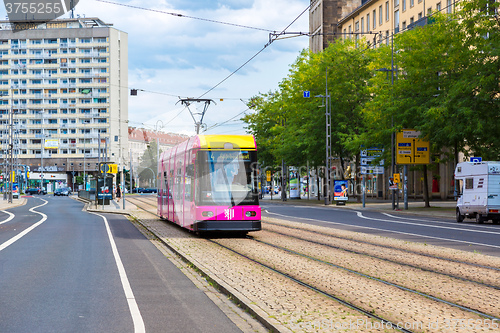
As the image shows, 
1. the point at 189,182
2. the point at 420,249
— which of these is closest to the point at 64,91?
the point at 189,182

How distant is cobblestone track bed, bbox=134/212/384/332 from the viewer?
7.43 meters

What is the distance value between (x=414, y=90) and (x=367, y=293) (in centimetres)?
3295

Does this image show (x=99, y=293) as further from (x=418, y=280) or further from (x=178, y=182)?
(x=178, y=182)

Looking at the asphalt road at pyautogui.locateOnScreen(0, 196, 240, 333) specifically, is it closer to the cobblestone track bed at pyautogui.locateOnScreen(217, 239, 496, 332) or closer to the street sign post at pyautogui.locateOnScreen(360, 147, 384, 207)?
the cobblestone track bed at pyautogui.locateOnScreen(217, 239, 496, 332)

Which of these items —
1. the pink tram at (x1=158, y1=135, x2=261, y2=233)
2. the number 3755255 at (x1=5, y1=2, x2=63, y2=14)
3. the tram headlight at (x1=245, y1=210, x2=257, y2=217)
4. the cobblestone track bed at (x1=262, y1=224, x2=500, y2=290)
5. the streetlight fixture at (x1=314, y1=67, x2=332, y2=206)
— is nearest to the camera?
the cobblestone track bed at (x1=262, y1=224, x2=500, y2=290)

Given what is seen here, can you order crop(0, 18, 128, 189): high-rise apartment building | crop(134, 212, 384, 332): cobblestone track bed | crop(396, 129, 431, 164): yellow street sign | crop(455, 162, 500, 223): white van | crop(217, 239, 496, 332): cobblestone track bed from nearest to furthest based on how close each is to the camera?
crop(134, 212, 384, 332): cobblestone track bed
crop(217, 239, 496, 332): cobblestone track bed
crop(455, 162, 500, 223): white van
crop(396, 129, 431, 164): yellow street sign
crop(0, 18, 128, 189): high-rise apartment building

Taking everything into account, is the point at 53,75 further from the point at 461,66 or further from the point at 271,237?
the point at 271,237

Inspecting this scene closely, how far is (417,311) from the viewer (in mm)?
8102

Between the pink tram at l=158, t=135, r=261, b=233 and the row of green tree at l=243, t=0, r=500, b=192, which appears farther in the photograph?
the row of green tree at l=243, t=0, r=500, b=192

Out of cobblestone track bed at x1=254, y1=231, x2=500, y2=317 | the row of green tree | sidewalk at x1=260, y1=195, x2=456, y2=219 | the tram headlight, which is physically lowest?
sidewalk at x1=260, y1=195, x2=456, y2=219

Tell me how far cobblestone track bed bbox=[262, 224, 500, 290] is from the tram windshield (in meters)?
2.27

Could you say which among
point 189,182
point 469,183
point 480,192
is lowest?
point 480,192

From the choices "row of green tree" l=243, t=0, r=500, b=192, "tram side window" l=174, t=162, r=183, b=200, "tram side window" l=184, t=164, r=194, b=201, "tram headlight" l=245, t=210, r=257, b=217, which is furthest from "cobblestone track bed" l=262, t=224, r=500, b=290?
"row of green tree" l=243, t=0, r=500, b=192

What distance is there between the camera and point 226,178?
2020 centimetres
